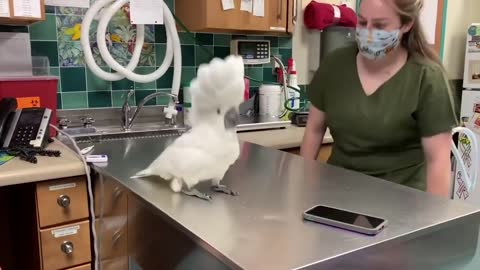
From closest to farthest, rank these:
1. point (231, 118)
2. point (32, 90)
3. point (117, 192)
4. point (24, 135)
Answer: point (231, 118) → point (117, 192) → point (24, 135) → point (32, 90)

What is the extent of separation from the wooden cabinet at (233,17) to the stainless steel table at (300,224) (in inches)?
43.8

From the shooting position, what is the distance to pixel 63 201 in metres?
1.43

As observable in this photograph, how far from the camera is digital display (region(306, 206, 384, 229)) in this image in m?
0.85

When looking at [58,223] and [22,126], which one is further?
[22,126]

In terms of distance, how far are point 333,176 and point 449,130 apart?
367mm

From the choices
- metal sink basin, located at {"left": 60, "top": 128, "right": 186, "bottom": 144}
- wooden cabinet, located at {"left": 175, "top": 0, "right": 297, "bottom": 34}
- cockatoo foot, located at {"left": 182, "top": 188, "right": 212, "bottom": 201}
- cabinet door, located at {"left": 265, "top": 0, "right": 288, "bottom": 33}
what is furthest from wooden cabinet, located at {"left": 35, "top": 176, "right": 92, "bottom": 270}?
cabinet door, located at {"left": 265, "top": 0, "right": 288, "bottom": 33}

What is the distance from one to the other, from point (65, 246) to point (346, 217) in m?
0.97

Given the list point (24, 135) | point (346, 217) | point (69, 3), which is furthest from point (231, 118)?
point (69, 3)

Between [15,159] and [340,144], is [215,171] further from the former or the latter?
[15,159]

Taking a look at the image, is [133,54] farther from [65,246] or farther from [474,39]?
[474,39]

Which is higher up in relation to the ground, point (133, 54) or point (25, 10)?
point (25, 10)

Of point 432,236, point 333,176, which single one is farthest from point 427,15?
point 432,236

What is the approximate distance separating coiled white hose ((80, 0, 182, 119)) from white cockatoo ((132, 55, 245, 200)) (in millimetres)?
1106

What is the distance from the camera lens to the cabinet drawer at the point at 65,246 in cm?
143
